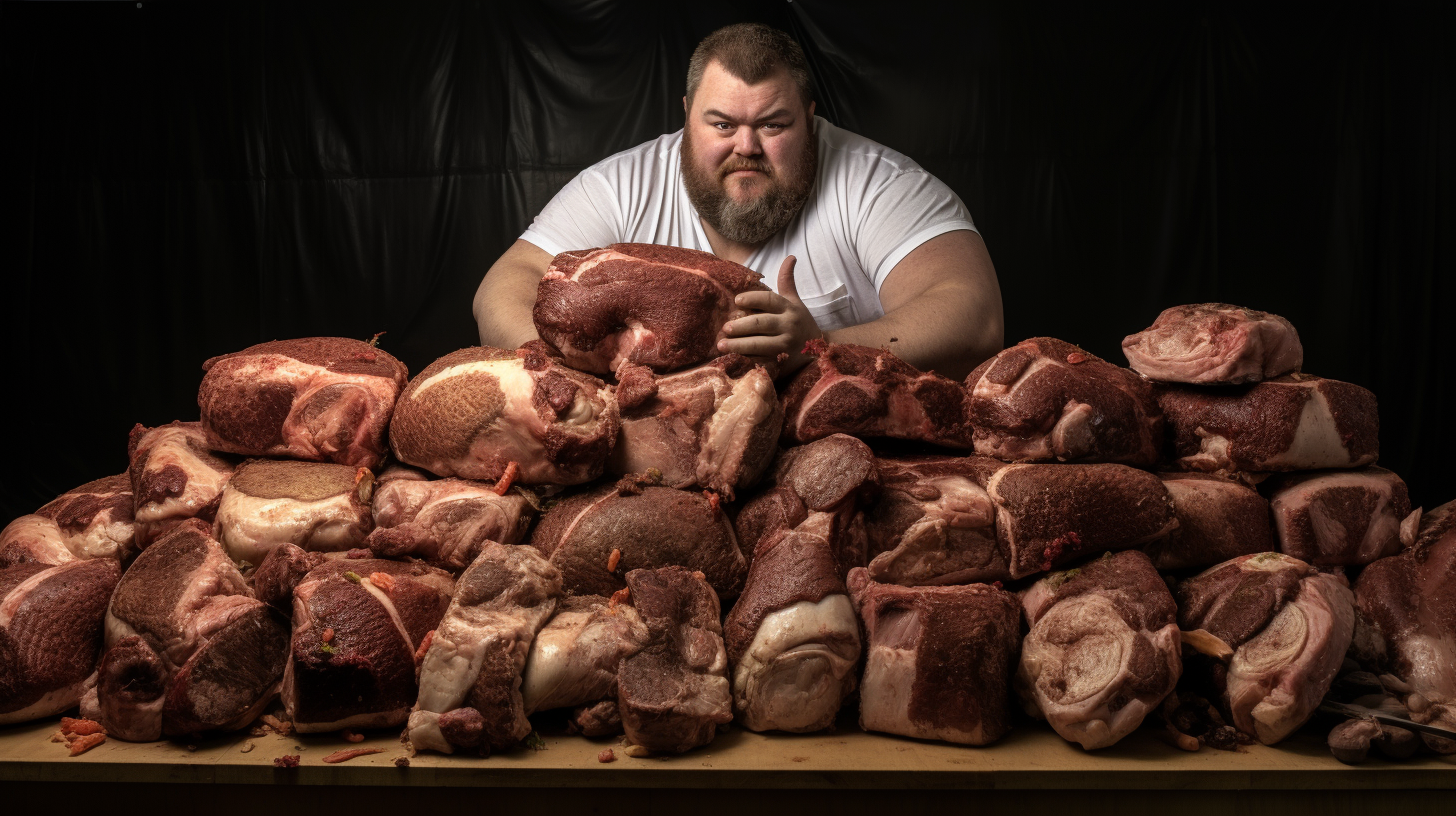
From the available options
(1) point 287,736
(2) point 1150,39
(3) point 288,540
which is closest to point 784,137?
(3) point 288,540

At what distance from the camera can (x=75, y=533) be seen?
2219 mm

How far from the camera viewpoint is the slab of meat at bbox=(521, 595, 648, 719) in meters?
1.75

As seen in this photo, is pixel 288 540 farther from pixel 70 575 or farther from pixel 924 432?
pixel 924 432

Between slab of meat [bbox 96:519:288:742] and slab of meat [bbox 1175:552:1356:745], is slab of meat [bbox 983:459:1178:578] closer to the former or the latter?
slab of meat [bbox 1175:552:1356:745]

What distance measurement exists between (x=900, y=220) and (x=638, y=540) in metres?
1.98

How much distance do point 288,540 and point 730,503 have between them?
911 millimetres

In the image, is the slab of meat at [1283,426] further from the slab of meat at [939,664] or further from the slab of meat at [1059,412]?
the slab of meat at [939,664]

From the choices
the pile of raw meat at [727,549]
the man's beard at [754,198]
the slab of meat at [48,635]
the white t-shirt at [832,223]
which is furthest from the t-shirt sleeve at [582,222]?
the slab of meat at [48,635]

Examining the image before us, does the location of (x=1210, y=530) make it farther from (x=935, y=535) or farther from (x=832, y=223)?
(x=832, y=223)

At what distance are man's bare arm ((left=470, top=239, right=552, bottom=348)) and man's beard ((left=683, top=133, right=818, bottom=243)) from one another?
0.67 meters

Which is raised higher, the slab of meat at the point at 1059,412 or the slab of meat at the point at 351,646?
the slab of meat at the point at 1059,412

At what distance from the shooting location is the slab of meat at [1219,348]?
2.03 metres

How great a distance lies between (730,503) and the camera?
81.4 inches

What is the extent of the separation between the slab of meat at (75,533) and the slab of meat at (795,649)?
1.46 metres
